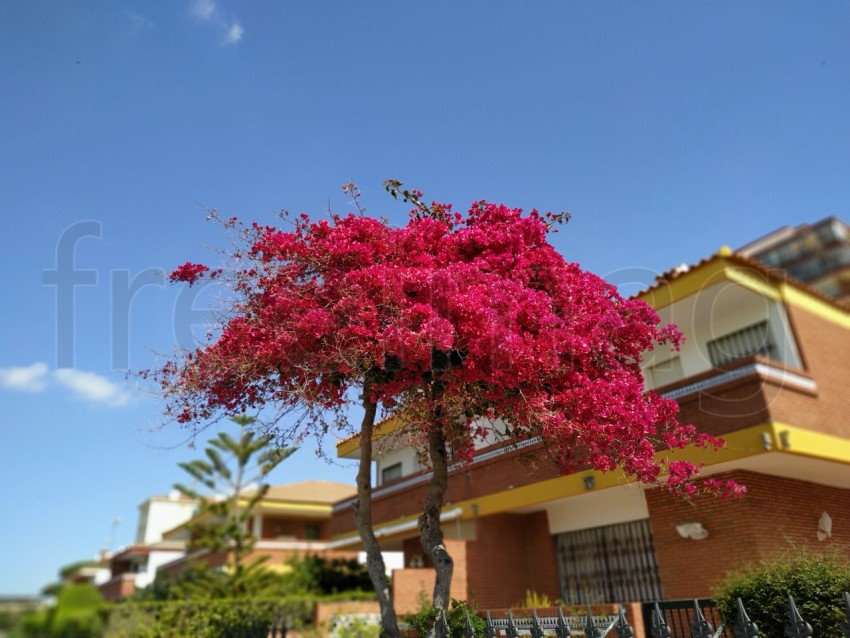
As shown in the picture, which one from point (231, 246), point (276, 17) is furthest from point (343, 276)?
point (276, 17)

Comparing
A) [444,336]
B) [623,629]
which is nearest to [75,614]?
[623,629]

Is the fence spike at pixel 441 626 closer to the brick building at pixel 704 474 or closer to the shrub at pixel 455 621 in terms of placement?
the shrub at pixel 455 621

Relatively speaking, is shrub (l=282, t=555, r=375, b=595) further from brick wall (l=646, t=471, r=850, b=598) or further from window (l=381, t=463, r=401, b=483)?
brick wall (l=646, t=471, r=850, b=598)

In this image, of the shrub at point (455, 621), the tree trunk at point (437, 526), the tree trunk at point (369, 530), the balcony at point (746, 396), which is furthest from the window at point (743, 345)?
the tree trunk at point (369, 530)

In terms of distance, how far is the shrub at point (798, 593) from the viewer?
6.14 metres

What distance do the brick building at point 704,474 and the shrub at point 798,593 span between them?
215 cm

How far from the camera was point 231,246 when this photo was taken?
302 inches

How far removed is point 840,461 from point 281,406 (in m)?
9.28

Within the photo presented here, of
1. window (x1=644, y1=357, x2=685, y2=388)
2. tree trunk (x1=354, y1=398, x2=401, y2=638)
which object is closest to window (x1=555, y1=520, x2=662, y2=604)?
window (x1=644, y1=357, x2=685, y2=388)

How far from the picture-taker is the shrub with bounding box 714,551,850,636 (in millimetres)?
6137

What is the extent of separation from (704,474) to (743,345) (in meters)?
4.48

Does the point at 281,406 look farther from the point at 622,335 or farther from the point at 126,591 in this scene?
the point at 126,591

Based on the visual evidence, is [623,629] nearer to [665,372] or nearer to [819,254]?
[665,372]

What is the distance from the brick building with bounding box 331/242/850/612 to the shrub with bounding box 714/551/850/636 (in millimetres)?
2148
